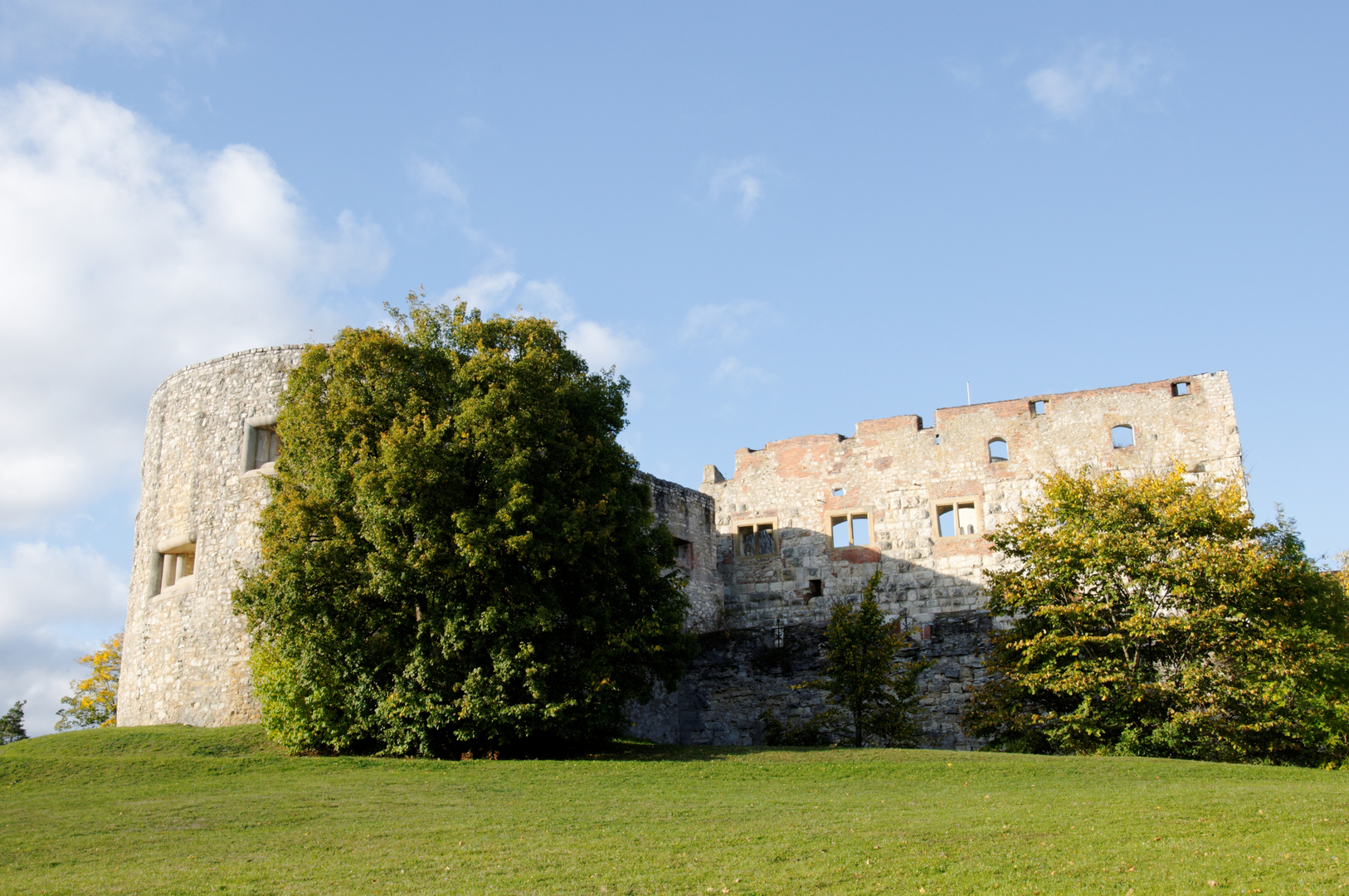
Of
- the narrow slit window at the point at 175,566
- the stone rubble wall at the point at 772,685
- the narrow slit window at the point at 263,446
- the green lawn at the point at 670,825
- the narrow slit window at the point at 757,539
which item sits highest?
the narrow slit window at the point at 263,446

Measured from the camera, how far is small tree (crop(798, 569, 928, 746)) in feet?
71.1

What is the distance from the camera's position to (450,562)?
1816cm

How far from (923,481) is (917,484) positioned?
0.20 meters

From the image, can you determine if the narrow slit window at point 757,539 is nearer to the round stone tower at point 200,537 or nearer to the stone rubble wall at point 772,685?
the stone rubble wall at point 772,685

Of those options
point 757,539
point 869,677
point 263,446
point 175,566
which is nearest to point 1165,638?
point 869,677

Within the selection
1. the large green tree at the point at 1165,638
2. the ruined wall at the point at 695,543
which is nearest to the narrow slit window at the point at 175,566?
the ruined wall at the point at 695,543

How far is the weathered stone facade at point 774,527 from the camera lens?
75.8ft

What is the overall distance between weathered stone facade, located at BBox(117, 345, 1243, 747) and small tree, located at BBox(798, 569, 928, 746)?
2.23 m

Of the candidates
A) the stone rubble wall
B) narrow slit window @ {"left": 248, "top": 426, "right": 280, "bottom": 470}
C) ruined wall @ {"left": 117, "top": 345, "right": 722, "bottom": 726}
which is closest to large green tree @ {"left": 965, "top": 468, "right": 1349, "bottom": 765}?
the stone rubble wall

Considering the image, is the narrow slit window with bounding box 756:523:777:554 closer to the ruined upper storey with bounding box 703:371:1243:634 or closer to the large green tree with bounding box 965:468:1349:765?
the ruined upper storey with bounding box 703:371:1243:634

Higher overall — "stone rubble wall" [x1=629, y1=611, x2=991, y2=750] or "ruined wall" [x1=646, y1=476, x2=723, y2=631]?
"ruined wall" [x1=646, y1=476, x2=723, y2=631]

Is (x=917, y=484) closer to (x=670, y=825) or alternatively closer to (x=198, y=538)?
(x=198, y=538)

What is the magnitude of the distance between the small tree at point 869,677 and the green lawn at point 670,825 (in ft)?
11.2

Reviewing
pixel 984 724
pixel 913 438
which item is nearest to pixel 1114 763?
pixel 984 724
